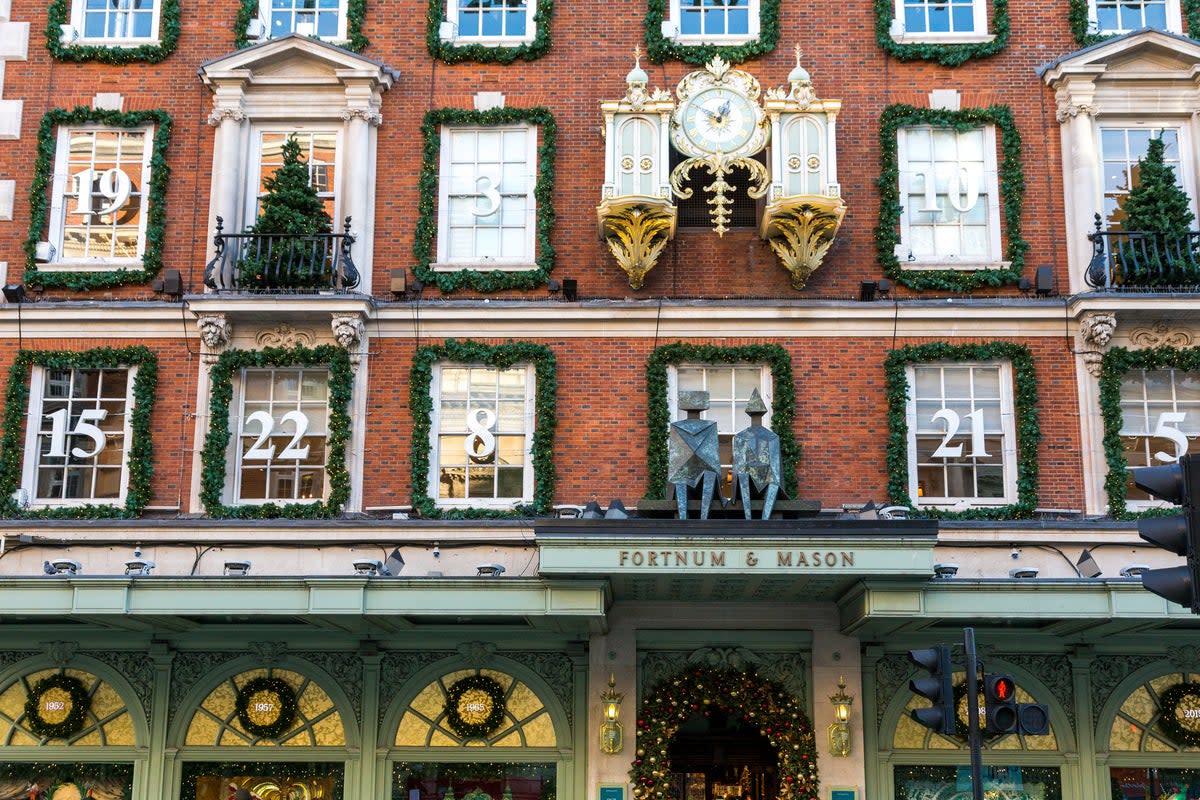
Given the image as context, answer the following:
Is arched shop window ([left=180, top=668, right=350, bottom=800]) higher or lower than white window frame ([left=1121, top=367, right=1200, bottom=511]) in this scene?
lower

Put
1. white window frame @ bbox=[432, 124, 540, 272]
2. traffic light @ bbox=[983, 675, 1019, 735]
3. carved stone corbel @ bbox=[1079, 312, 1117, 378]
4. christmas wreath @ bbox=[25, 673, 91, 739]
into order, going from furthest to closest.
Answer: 1. white window frame @ bbox=[432, 124, 540, 272]
2. carved stone corbel @ bbox=[1079, 312, 1117, 378]
3. christmas wreath @ bbox=[25, 673, 91, 739]
4. traffic light @ bbox=[983, 675, 1019, 735]

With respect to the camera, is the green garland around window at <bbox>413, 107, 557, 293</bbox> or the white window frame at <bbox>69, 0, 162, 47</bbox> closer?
the green garland around window at <bbox>413, 107, 557, 293</bbox>

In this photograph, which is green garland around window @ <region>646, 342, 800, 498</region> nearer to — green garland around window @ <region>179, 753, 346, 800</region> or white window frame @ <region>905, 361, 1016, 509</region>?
white window frame @ <region>905, 361, 1016, 509</region>

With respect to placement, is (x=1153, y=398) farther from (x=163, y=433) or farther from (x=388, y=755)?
(x=163, y=433)

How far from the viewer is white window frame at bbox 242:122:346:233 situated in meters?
19.6

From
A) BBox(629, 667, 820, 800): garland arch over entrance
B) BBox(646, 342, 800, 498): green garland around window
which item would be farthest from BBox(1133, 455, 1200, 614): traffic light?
BBox(646, 342, 800, 498): green garland around window

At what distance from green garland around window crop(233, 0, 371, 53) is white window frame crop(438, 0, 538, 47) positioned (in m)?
1.14

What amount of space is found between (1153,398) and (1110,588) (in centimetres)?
383

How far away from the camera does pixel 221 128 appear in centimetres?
1967

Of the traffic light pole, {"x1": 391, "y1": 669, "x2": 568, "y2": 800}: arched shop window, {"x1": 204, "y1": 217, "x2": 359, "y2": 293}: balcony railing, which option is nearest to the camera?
the traffic light pole

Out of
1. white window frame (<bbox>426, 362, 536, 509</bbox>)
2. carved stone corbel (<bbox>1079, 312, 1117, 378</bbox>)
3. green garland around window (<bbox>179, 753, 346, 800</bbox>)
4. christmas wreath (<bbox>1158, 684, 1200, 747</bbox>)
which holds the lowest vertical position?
green garland around window (<bbox>179, 753, 346, 800</bbox>)

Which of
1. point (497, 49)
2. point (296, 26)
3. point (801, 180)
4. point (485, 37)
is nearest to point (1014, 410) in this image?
point (801, 180)

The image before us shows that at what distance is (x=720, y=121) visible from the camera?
18969mm

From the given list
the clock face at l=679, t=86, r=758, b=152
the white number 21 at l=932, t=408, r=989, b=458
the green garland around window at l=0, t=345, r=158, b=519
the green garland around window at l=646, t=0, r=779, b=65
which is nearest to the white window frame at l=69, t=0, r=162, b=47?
the green garland around window at l=0, t=345, r=158, b=519
